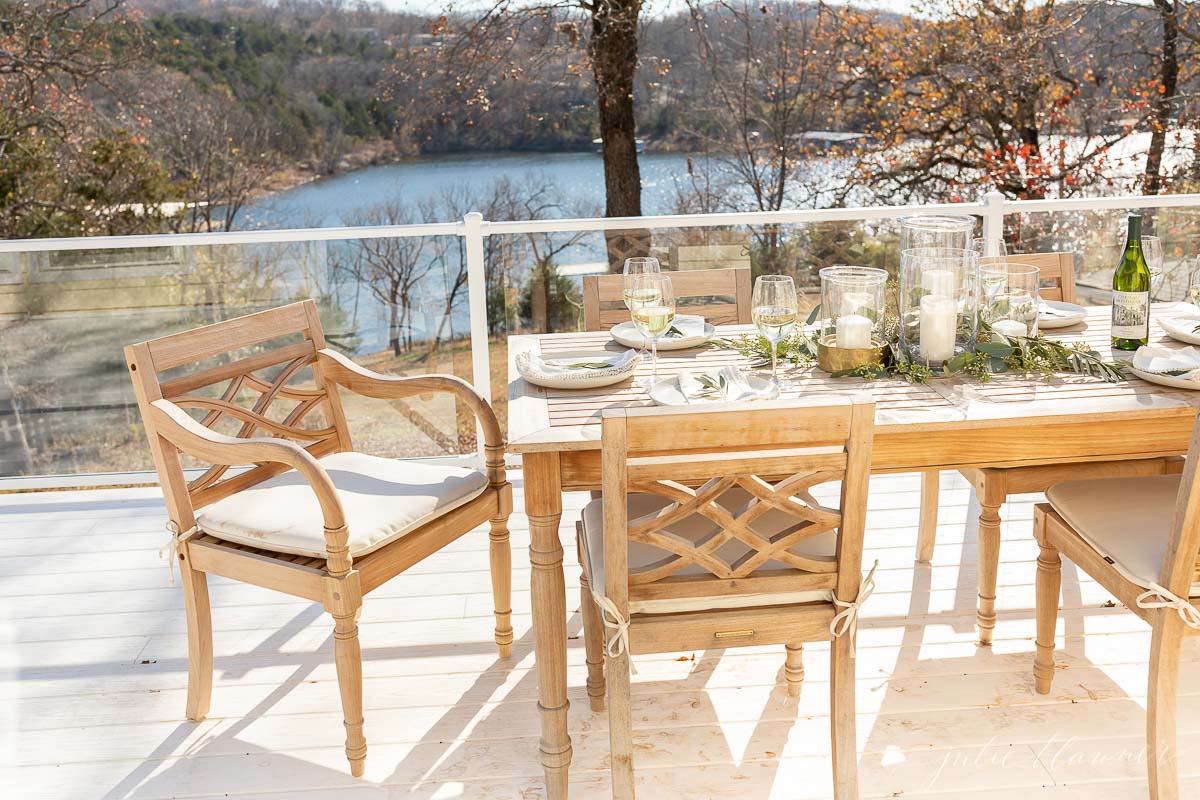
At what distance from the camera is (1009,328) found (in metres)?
2.29

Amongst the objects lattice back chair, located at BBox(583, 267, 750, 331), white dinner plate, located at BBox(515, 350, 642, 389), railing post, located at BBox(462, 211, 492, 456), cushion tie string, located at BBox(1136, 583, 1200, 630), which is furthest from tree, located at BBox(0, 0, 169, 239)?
cushion tie string, located at BBox(1136, 583, 1200, 630)

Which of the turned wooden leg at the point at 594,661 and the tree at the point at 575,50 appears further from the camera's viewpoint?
the tree at the point at 575,50

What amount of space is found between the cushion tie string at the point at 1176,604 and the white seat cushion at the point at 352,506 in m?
1.38

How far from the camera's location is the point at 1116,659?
2.55 meters

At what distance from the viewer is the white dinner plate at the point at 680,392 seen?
2094 mm

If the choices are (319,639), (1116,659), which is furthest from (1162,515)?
(319,639)

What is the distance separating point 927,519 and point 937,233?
114 centimetres

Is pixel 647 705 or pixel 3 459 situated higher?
pixel 3 459

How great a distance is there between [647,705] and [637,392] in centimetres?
75

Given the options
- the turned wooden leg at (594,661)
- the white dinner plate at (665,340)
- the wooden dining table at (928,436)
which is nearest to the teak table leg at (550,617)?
the wooden dining table at (928,436)

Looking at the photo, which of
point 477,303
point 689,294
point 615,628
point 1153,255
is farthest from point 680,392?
point 477,303

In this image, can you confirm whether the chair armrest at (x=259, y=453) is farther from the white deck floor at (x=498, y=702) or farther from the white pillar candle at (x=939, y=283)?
the white pillar candle at (x=939, y=283)

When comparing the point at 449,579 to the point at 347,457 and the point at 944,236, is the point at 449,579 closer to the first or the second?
the point at 347,457

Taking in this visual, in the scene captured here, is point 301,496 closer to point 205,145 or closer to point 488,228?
point 488,228
